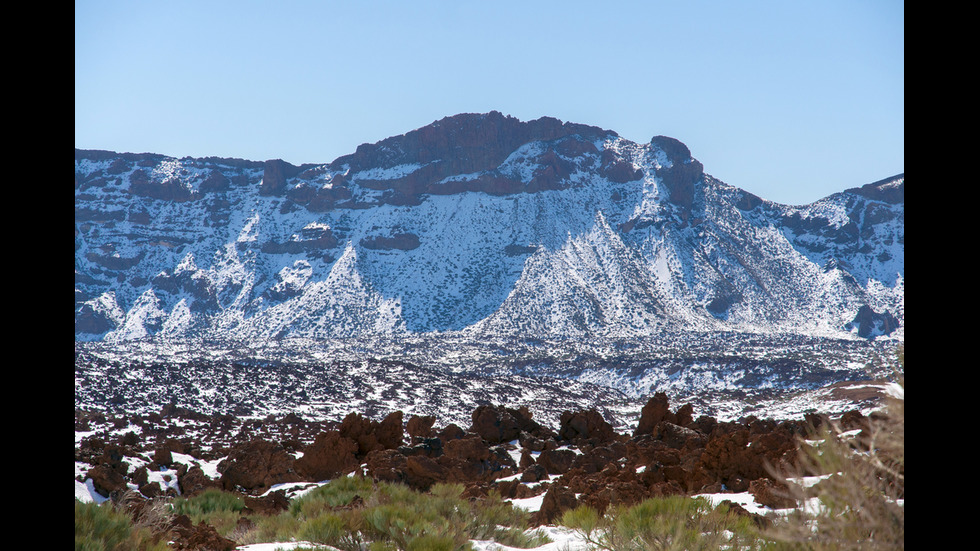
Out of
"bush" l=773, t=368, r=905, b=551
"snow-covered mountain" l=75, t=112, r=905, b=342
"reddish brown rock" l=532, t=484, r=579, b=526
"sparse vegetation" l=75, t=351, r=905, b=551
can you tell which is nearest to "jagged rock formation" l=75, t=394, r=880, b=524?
"reddish brown rock" l=532, t=484, r=579, b=526

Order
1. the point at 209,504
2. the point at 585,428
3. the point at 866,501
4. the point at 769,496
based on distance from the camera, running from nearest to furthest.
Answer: the point at 866,501 → the point at 769,496 → the point at 209,504 → the point at 585,428

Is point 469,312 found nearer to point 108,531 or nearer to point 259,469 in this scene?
point 259,469

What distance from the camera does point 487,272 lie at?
12081cm

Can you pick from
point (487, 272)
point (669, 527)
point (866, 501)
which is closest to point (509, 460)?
point (669, 527)

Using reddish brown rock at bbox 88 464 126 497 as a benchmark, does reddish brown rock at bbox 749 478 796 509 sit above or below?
above

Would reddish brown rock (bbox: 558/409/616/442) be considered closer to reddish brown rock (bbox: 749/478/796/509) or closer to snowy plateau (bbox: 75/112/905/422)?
reddish brown rock (bbox: 749/478/796/509)

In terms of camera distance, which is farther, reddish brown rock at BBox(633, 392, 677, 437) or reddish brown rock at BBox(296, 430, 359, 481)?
reddish brown rock at BBox(633, 392, 677, 437)

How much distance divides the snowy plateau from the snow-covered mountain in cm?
48

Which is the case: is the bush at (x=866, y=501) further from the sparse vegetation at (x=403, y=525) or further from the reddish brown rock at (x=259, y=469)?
the reddish brown rock at (x=259, y=469)

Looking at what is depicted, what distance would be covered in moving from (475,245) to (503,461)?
11576cm

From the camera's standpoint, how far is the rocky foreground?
31.1 feet

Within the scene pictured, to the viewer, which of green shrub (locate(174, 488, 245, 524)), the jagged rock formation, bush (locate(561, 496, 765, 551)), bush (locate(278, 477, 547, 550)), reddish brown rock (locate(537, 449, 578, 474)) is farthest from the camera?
reddish brown rock (locate(537, 449, 578, 474))
